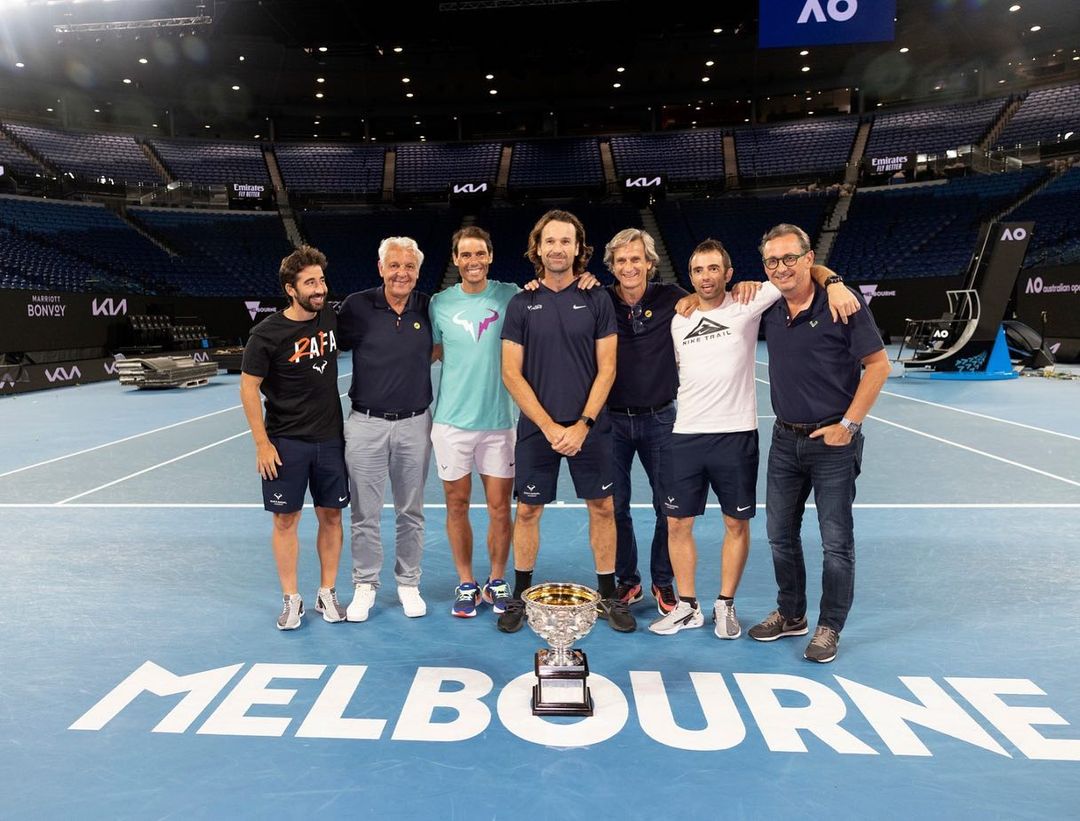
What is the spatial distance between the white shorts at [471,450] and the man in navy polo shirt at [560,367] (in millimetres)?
270

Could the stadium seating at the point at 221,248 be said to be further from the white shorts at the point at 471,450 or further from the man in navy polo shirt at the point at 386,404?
the white shorts at the point at 471,450

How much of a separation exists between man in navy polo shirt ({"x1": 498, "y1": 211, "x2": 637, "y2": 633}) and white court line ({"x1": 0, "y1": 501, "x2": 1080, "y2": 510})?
256 centimetres


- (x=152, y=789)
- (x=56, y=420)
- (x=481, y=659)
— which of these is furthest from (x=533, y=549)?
(x=56, y=420)

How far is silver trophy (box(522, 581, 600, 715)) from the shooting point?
2.88m


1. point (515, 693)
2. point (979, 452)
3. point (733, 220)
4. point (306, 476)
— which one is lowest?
point (515, 693)

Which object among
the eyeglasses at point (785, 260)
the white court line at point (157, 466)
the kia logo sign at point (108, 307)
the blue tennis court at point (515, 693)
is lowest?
the blue tennis court at point (515, 693)

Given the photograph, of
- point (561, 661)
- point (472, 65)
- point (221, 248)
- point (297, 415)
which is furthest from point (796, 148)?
point (561, 661)

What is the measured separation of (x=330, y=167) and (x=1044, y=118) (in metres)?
32.0

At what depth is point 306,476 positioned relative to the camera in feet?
12.5

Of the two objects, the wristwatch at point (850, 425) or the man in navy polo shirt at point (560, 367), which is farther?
the man in navy polo shirt at point (560, 367)

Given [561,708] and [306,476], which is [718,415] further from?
[306,476]

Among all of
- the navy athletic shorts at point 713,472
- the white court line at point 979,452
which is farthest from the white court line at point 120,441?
the white court line at point 979,452

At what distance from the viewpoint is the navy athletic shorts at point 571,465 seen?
359cm

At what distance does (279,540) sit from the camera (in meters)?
3.84
